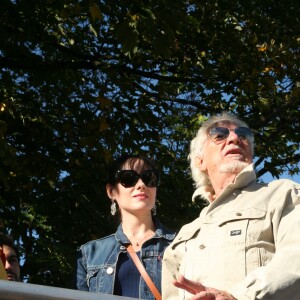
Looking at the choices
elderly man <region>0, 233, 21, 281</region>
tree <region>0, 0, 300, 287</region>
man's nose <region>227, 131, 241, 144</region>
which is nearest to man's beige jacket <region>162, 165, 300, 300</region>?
man's nose <region>227, 131, 241, 144</region>

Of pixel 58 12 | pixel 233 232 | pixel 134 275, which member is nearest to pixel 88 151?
pixel 58 12

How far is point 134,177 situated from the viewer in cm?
413

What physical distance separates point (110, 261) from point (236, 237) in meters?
1.09

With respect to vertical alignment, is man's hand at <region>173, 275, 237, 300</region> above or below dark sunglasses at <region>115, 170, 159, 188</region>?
below

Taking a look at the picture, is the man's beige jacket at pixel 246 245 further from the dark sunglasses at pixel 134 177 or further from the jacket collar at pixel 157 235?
the dark sunglasses at pixel 134 177

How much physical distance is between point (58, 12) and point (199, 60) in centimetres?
205

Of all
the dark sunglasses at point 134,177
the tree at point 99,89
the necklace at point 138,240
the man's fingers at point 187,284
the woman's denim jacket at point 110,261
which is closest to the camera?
the man's fingers at point 187,284

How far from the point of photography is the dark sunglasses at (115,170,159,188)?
162 inches

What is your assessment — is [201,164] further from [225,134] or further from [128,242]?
[128,242]

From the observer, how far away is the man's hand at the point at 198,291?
248cm

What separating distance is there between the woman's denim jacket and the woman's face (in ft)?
0.37

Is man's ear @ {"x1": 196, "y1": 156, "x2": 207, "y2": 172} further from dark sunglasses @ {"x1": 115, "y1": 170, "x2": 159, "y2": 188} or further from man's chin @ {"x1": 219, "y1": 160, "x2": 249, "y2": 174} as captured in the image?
dark sunglasses @ {"x1": 115, "y1": 170, "x2": 159, "y2": 188}

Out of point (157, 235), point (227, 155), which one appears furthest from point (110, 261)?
point (227, 155)

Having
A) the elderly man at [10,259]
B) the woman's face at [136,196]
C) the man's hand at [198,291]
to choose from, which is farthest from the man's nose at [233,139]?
the elderly man at [10,259]
